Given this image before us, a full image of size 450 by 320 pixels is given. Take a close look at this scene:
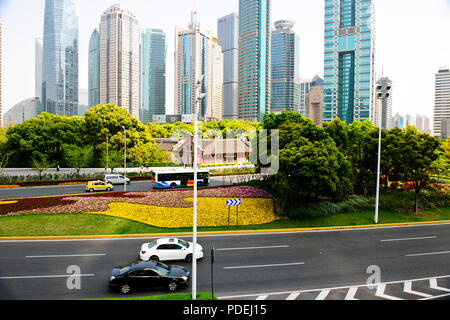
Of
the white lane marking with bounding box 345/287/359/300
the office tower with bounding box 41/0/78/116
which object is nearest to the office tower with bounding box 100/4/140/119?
the office tower with bounding box 41/0/78/116

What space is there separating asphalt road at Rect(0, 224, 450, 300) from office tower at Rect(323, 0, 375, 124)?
9473cm

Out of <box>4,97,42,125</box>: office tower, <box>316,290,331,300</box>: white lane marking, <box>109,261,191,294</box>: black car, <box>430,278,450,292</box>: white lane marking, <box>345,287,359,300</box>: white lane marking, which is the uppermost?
<box>4,97,42,125</box>: office tower

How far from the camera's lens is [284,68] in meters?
190

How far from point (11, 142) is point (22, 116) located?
132401 mm

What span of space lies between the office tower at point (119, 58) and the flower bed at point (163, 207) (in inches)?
5335

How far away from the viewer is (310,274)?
13.9 m

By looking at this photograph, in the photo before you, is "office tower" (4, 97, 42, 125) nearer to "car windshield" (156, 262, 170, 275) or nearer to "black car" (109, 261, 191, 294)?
"black car" (109, 261, 191, 294)

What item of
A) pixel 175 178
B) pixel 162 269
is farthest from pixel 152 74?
pixel 162 269

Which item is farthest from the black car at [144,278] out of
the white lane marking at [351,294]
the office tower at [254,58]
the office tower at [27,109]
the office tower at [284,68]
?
the office tower at [284,68]

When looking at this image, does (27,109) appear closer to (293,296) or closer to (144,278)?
(144,278)

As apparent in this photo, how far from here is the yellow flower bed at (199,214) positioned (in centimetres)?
2192

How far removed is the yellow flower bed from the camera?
2192 centimetres

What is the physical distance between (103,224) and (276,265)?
13144 millimetres

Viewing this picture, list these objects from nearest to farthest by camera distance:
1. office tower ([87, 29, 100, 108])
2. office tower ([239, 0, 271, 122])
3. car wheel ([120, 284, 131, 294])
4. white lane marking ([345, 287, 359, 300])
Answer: white lane marking ([345, 287, 359, 300]) → car wheel ([120, 284, 131, 294]) → office tower ([239, 0, 271, 122]) → office tower ([87, 29, 100, 108])
